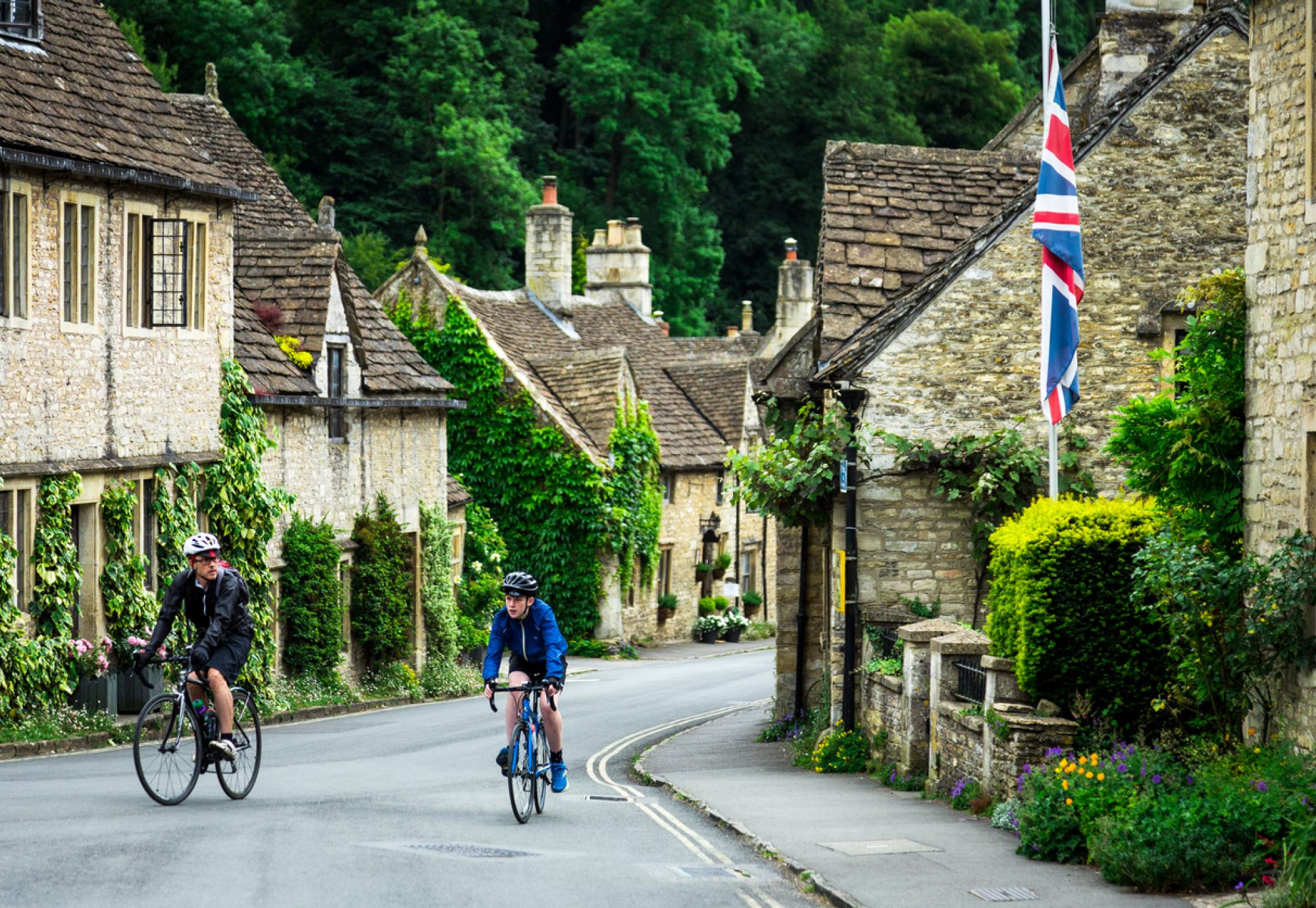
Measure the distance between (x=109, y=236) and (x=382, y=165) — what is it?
128ft

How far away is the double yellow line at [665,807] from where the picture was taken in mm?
12375

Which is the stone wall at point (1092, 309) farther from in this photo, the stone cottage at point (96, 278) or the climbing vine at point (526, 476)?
the climbing vine at point (526, 476)

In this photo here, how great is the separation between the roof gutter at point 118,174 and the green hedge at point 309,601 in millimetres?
5987

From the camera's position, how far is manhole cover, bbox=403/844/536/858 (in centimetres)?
1202

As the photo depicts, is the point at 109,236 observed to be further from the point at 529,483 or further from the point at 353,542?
the point at 529,483

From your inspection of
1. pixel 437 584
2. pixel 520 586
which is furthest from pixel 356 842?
pixel 437 584

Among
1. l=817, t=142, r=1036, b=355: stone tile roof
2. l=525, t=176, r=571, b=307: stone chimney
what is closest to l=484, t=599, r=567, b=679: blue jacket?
l=817, t=142, r=1036, b=355: stone tile roof

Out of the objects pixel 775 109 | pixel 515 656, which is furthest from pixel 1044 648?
pixel 775 109

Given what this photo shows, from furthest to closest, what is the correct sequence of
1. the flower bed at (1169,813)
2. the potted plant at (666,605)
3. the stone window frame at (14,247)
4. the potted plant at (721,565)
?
the potted plant at (721,565) < the potted plant at (666,605) < the stone window frame at (14,247) < the flower bed at (1169,813)

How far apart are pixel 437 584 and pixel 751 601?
78.9ft

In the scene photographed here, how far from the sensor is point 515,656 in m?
14.0

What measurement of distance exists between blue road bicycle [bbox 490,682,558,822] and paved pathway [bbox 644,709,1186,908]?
169 cm

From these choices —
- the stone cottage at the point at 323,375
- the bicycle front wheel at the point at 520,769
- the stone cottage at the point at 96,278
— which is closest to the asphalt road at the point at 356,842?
the bicycle front wheel at the point at 520,769

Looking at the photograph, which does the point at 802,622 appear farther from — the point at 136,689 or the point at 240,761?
the point at 240,761
